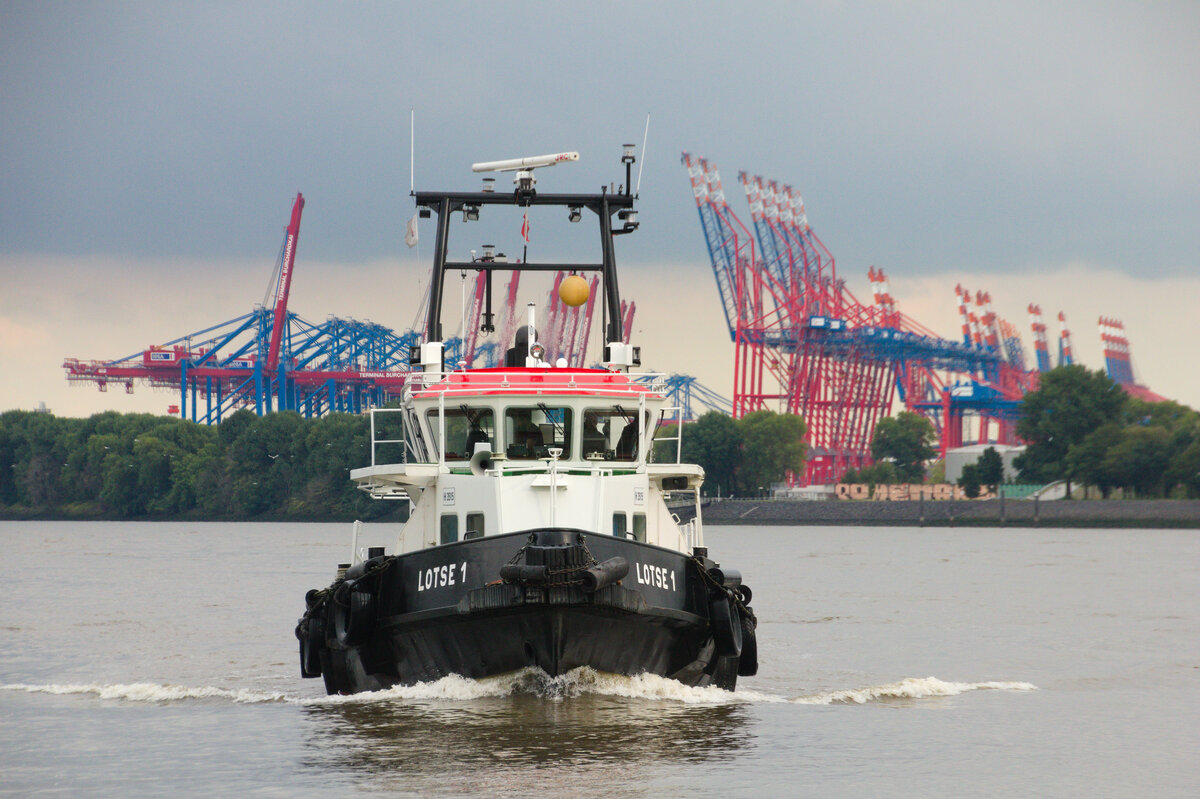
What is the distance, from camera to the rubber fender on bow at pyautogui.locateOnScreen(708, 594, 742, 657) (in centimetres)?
2031

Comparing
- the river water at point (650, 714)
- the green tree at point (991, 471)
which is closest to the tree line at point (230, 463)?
the green tree at point (991, 471)

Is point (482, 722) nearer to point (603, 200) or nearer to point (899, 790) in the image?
point (899, 790)

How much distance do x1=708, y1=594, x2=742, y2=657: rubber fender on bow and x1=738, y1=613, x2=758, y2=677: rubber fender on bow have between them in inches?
29.0

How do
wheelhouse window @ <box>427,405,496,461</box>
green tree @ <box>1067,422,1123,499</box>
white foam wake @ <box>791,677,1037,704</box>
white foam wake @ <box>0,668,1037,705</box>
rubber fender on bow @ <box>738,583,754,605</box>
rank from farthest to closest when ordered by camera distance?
green tree @ <box>1067,422,1123,499</box>, white foam wake @ <box>791,677,1037,704</box>, rubber fender on bow @ <box>738,583,754,605</box>, wheelhouse window @ <box>427,405,496,461</box>, white foam wake @ <box>0,668,1037,705</box>

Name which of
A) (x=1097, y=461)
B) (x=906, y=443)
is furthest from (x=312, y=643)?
(x=906, y=443)

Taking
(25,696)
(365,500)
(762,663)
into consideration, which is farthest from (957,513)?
(25,696)

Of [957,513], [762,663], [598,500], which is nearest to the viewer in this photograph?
[598,500]

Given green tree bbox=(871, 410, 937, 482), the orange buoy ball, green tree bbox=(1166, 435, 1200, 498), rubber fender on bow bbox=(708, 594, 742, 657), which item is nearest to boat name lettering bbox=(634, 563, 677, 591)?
rubber fender on bow bbox=(708, 594, 742, 657)

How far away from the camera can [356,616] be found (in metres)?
19.9

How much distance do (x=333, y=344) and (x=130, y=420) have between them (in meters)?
34.7

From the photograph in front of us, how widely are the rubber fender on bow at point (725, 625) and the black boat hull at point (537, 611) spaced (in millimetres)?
18

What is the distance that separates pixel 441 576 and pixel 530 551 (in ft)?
5.09

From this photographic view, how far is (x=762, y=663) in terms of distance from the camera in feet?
99.0

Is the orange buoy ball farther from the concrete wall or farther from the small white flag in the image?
the concrete wall
